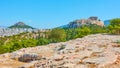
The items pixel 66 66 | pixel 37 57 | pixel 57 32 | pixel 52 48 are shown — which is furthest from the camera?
pixel 57 32

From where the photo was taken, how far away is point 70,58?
72.3 ft

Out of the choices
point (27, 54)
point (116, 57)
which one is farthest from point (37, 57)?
point (116, 57)

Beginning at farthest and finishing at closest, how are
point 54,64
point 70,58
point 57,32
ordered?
point 57,32 < point 70,58 < point 54,64

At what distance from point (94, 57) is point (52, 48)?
15.1 metres

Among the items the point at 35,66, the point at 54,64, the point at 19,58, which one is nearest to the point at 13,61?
the point at 19,58

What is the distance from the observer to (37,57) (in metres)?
32.0

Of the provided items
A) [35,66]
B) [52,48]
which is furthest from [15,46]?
[35,66]

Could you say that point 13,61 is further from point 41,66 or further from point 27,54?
point 41,66

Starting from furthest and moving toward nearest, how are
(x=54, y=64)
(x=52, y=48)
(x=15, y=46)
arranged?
(x=15, y=46) < (x=52, y=48) < (x=54, y=64)

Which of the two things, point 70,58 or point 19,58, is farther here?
point 19,58

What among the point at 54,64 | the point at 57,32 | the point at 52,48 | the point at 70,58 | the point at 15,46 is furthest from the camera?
the point at 57,32

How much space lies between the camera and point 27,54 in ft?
109

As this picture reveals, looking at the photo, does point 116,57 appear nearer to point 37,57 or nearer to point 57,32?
point 37,57

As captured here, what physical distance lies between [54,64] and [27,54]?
43.2ft
